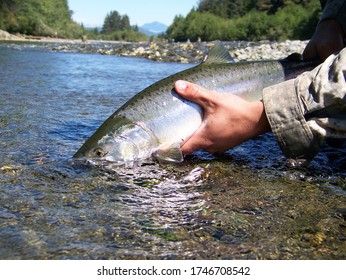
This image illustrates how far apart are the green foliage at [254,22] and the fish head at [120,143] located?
54879 mm

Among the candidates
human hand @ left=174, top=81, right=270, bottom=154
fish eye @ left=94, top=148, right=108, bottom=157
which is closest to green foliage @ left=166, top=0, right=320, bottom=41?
human hand @ left=174, top=81, right=270, bottom=154

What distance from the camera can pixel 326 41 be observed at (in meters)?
3.23

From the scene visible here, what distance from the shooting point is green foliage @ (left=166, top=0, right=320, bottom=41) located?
6050cm

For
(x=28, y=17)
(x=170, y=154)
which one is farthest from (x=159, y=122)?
(x=28, y=17)

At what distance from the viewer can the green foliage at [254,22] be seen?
198 ft

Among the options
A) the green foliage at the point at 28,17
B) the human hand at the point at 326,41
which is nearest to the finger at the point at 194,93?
the human hand at the point at 326,41

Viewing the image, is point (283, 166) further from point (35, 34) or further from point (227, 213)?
point (35, 34)

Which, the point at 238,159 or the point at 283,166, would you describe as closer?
the point at 283,166

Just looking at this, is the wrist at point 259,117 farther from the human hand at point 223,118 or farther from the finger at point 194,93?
the finger at point 194,93

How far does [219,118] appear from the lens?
2.46 m

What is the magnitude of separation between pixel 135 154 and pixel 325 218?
1228mm

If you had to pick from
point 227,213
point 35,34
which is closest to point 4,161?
point 227,213
